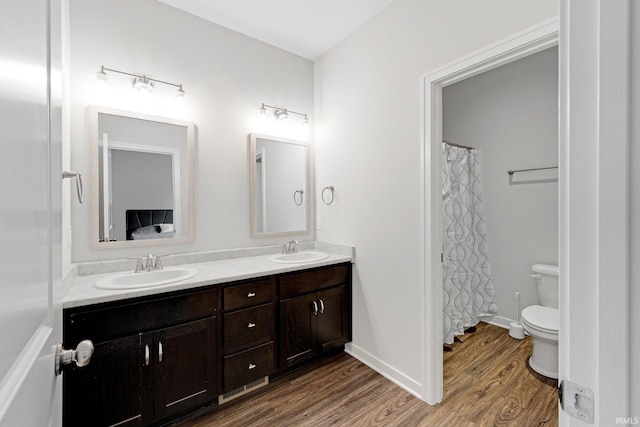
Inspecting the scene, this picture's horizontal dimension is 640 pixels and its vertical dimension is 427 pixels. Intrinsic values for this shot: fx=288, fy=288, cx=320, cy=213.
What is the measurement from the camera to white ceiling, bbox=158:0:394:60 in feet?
6.98

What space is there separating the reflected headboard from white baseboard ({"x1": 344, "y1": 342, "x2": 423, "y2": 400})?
184 centimetres

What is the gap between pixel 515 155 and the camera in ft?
9.55

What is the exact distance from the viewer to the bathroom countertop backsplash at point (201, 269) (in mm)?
1465

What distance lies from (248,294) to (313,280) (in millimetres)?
541

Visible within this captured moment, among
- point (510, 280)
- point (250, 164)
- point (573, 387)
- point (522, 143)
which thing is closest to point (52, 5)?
point (573, 387)

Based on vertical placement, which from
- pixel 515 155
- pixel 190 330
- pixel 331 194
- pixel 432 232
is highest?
pixel 515 155

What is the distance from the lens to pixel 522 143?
2.86m

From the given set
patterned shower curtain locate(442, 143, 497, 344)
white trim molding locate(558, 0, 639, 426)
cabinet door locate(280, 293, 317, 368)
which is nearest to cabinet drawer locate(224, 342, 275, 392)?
cabinet door locate(280, 293, 317, 368)

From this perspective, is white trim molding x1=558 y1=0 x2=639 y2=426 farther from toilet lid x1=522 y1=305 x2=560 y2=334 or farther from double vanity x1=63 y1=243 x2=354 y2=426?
toilet lid x1=522 y1=305 x2=560 y2=334

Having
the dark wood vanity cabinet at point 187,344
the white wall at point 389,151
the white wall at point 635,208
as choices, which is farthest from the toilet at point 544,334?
the white wall at point 635,208

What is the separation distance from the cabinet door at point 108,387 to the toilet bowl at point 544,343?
262cm

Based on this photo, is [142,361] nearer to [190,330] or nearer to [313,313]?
[190,330]

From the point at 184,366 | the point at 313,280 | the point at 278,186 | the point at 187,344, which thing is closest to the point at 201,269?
the point at 187,344

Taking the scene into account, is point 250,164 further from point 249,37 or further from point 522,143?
point 522,143
